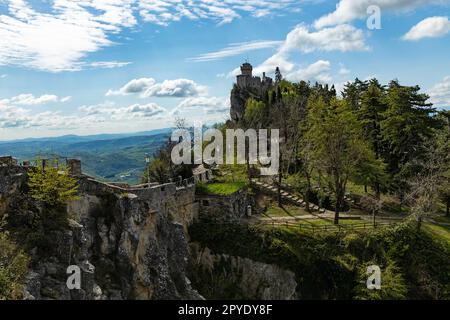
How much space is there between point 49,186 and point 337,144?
25171mm

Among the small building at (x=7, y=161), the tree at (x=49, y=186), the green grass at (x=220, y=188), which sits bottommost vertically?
the green grass at (x=220, y=188)

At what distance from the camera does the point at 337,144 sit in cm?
3925

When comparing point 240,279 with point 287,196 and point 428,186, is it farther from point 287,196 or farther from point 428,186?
point 428,186

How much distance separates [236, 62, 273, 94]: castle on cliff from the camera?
98.1 m

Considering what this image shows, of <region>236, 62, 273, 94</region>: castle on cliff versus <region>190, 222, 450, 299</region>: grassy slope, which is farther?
<region>236, 62, 273, 94</region>: castle on cliff

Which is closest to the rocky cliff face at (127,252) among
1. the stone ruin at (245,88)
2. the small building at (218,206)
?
the small building at (218,206)

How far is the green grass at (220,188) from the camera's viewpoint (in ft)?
123

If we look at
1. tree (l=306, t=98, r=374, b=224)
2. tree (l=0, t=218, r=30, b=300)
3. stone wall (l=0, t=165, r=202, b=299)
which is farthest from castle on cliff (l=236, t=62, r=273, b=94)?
tree (l=0, t=218, r=30, b=300)

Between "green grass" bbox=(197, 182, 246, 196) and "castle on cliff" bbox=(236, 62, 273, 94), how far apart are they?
59.2 metres

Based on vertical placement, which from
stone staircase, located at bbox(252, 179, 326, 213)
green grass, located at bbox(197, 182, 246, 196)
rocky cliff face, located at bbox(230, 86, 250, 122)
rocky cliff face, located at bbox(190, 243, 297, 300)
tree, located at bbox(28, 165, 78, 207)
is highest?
rocky cliff face, located at bbox(230, 86, 250, 122)

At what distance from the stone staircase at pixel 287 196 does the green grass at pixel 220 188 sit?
5.52 m

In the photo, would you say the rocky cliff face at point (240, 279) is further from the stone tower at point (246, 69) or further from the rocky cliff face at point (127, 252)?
the stone tower at point (246, 69)

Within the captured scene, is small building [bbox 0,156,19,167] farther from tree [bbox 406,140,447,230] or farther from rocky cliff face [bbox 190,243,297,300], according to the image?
tree [bbox 406,140,447,230]

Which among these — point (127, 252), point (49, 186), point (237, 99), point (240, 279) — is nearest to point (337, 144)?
point (240, 279)
